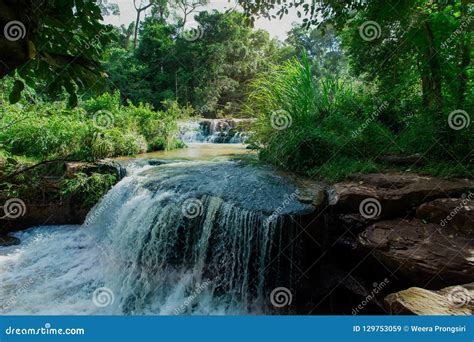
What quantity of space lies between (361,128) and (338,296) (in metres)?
2.88

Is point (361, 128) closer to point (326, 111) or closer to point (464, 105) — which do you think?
point (326, 111)

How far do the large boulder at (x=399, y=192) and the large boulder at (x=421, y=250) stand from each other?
0.17m

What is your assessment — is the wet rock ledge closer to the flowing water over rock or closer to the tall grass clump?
the flowing water over rock

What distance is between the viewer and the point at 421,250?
117 inches

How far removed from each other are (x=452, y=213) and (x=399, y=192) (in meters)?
0.56

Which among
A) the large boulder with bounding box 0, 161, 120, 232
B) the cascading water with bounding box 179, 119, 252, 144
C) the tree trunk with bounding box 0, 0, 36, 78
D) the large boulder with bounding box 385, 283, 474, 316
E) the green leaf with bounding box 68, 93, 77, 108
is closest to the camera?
the tree trunk with bounding box 0, 0, 36, 78

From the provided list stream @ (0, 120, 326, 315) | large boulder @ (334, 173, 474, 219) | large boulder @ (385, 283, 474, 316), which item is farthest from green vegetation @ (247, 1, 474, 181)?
large boulder @ (385, 283, 474, 316)

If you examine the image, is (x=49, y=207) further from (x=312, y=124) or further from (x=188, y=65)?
(x=188, y=65)

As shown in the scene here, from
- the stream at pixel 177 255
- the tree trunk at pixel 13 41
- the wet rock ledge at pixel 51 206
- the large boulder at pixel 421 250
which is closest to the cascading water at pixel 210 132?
the wet rock ledge at pixel 51 206

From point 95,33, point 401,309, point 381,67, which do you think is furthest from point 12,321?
point 381,67

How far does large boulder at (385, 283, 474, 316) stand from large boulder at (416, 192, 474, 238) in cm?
107

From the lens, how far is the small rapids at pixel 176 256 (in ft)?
12.2

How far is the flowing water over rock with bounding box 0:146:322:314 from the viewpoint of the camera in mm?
3719

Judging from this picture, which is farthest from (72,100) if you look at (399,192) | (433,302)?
(399,192)
